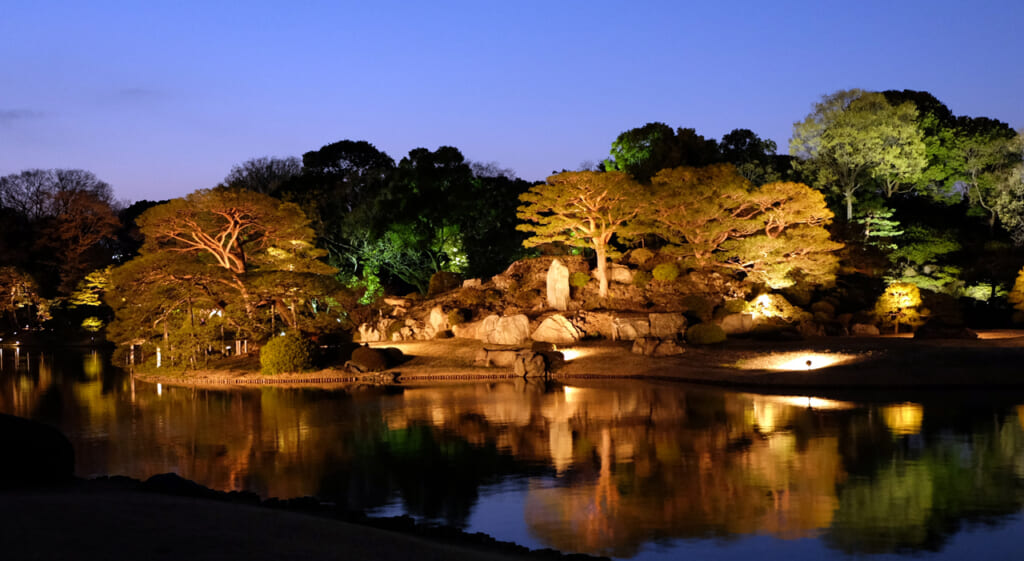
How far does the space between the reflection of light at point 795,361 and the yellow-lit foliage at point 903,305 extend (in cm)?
712

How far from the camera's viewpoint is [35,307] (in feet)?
166

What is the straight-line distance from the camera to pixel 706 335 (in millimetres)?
26766

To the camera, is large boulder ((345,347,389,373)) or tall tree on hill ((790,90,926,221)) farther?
tall tree on hill ((790,90,926,221))

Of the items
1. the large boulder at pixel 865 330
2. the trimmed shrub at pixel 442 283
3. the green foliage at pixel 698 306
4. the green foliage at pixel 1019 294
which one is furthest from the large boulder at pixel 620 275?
the green foliage at pixel 1019 294

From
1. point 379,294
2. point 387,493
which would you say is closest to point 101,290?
point 379,294

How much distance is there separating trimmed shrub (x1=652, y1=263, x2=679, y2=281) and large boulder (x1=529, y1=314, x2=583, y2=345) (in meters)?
5.42

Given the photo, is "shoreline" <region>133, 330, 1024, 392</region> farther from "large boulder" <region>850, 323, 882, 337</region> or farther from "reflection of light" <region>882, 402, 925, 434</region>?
"reflection of light" <region>882, 402, 925, 434</region>

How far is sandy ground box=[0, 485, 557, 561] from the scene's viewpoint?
5633 millimetres

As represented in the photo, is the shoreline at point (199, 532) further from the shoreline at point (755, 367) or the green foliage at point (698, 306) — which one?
the green foliage at point (698, 306)

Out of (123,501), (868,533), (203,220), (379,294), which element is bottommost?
(868,533)

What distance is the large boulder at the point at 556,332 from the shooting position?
28.6 meters

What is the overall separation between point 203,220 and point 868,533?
24.9m

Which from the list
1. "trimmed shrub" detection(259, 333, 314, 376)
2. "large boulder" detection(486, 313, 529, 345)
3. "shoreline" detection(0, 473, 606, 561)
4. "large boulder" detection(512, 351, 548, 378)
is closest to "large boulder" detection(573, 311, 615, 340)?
"large boulder" detection(486, 313, 529, 345)

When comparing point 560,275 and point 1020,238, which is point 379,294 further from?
point 1020,238
